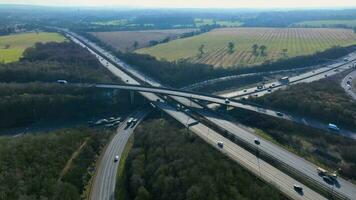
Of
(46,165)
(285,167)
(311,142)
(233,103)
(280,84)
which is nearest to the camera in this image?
(285,167)

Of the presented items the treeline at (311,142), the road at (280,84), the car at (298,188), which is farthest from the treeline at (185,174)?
the road at (280,84)

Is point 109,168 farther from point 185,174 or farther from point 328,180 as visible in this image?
point 328,180

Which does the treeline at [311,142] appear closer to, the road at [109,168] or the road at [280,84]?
the road at [280,84]

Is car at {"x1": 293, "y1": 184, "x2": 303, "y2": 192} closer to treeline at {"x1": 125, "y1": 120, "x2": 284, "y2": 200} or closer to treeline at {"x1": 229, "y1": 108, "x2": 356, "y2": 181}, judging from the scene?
treeline at {"x1": 125, "y1": 120, "x2": 284, "y2": 200}

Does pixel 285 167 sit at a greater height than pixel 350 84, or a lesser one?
lesser

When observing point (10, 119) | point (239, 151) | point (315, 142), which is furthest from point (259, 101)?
point (10, 119)

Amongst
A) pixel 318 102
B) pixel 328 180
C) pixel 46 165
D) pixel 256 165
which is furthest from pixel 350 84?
pixel 46 165
